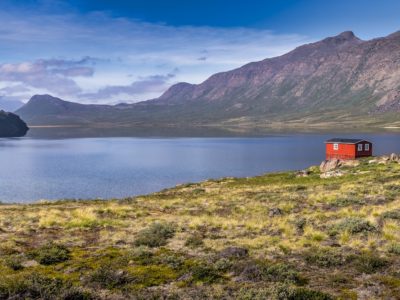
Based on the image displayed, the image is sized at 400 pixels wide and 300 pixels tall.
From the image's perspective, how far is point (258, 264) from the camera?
1489cm

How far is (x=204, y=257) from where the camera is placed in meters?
16.4

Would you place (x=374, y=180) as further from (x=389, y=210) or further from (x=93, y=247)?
(x=93, y=247)

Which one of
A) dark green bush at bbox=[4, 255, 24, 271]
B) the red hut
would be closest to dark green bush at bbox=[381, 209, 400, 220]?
dark green bush at bbox=[4, 255, 24, 271]

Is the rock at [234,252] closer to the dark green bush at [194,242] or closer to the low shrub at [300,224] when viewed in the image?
the dark green bush at [194,242]

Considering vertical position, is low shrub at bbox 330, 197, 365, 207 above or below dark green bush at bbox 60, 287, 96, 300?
below

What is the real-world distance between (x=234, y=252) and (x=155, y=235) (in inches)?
193

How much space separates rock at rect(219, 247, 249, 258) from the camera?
651 inches

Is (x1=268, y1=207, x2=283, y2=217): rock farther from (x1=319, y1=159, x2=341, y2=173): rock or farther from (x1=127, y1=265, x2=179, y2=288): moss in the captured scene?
(x1=319, y1=159, x2=341, y2=173): rock

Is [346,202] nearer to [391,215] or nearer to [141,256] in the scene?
[391,215]

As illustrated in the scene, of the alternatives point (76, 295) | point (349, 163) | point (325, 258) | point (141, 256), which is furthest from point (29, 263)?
point (349, 163)

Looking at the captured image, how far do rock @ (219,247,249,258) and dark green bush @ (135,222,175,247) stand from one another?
340 centimetres

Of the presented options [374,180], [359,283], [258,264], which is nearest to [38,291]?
[258,264]

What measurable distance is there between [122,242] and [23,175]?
88.4 m

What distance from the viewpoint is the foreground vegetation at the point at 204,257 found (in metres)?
12.7
